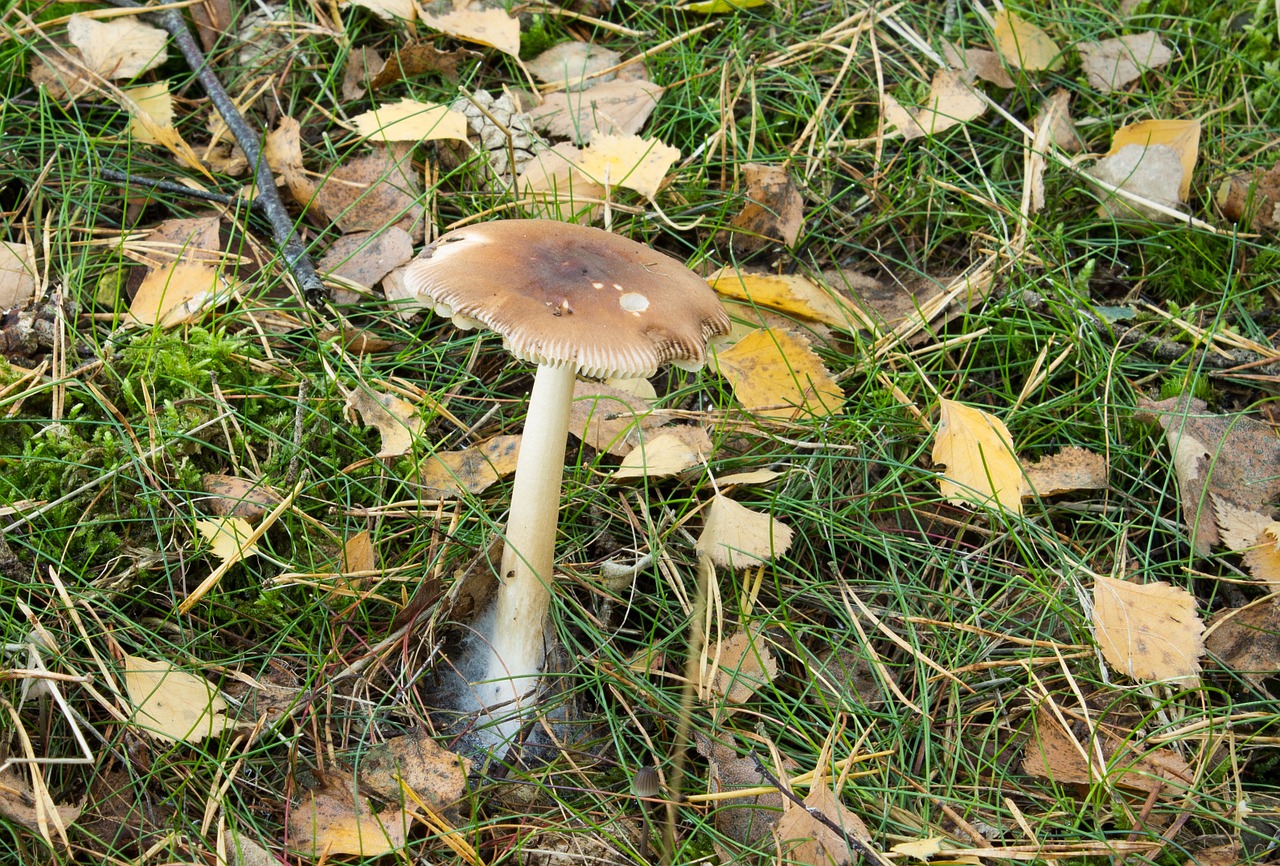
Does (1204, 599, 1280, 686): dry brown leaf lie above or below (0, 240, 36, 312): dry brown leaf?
below

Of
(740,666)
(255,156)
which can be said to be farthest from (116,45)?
(740,666)

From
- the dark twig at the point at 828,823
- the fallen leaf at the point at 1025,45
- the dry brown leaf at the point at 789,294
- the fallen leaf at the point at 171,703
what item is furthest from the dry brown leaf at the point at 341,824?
the fallen leaf at the point at 1025,45

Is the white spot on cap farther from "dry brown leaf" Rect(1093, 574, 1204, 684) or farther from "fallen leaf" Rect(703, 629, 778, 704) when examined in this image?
"dry brown leaf" Rect(1093, 574, 1204, 684)

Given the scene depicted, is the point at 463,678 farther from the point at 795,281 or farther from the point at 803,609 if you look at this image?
the point at 795,281

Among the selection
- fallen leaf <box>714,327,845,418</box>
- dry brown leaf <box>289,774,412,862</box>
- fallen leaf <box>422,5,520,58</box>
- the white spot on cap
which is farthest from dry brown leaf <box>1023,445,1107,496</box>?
fallen leaf <box>422,5,520,58</box>

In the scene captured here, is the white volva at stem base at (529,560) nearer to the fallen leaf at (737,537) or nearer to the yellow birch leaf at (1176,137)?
the fallen leaf at (737,537)

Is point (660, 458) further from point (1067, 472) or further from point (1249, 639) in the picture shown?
point (1249, 639)
